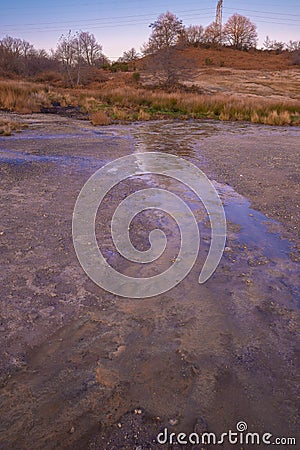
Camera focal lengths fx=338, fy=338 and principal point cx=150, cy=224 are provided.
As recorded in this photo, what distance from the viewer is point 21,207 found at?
18.3ft

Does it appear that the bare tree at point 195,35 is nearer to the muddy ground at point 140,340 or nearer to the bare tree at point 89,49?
the bare tree at point 89,49

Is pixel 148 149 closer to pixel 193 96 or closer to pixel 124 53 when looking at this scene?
pixel 193 96

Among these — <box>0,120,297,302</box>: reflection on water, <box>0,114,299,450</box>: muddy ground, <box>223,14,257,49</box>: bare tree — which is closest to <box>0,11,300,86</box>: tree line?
<box>223,14,257,49</box>: bare tree

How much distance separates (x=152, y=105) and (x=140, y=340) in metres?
23.4

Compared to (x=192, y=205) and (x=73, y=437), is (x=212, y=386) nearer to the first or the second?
(x=73, y=437)

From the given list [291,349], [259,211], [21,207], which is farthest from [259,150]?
[291,349]

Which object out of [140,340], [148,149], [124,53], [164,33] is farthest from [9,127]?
[124,53]

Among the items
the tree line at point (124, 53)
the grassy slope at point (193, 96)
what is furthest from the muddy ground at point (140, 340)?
the tree line at point (124, 53)

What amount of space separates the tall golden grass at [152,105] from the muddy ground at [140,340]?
623 inches

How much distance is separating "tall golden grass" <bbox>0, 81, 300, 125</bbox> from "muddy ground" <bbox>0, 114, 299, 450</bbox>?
15.8 metres

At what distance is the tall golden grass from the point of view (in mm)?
20502

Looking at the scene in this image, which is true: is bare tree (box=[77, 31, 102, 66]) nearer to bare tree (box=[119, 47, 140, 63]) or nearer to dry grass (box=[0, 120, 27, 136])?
bare tree (box=[119, 47, 140, 63])

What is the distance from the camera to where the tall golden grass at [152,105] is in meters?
20.5

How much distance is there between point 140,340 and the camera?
295cm
